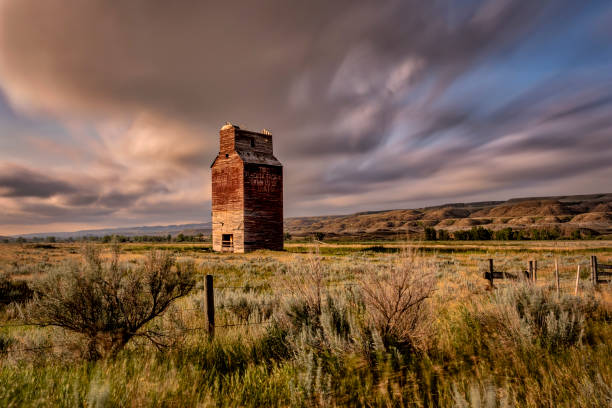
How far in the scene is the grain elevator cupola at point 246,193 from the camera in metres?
25.9

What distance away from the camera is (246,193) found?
25859mm

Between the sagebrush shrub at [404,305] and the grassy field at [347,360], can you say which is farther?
the sagebrush shrub at [404,305]

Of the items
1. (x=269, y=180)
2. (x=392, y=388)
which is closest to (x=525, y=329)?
(x=392, y=388)

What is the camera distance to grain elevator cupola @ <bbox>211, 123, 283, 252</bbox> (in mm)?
25922

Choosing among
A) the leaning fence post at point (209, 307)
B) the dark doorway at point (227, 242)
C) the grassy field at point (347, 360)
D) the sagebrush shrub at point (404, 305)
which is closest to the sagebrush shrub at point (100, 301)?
the grassy field at point (347, 360)

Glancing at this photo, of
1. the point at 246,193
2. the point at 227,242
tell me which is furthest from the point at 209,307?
the point at 227,242

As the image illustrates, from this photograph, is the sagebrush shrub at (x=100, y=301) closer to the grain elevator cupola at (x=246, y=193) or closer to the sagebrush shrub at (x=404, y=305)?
the sagebrush shrub at (x=404, y=305)

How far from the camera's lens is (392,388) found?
338cm

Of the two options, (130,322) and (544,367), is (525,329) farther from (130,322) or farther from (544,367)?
(130,322)

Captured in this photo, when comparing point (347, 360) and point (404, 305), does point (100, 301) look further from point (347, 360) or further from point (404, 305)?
point (404, 305)

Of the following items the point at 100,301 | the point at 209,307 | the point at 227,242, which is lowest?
the point at 227,242

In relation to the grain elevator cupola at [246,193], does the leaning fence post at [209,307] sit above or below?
below

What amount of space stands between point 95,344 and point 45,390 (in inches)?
70.1

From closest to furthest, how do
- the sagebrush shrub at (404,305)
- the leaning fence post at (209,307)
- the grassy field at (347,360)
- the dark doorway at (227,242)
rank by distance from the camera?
1. the grassy field at (347,360)
2. the sagebrush shrub at (404,305)
3. the leaning fence post at (209,307)
4. the dark doorway at (227,242)
